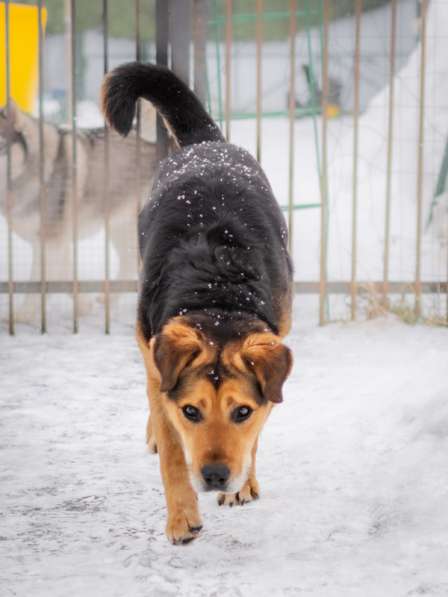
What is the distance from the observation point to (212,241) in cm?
307

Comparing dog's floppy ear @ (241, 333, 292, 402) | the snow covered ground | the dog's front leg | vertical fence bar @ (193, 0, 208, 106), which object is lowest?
the snow covered ground

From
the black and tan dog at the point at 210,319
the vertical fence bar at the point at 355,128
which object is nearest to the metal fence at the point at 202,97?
the vertical fence bar at the point at 355,128

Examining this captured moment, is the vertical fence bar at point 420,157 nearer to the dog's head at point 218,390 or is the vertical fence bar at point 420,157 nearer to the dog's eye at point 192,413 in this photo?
the dog's head at point 218,390

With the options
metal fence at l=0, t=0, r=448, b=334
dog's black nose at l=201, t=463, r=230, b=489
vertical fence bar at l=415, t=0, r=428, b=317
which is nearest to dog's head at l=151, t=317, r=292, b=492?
dog's black nose at l=201, t=463, r=230, b=489

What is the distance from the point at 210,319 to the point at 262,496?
73cm

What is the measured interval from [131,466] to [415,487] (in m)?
1.05

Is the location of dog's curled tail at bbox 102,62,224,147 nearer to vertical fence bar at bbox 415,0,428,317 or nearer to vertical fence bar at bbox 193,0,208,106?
vertical fence bar at bbox 193,0,208,106

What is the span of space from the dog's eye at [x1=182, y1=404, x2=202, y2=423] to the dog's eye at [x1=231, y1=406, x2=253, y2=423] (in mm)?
95

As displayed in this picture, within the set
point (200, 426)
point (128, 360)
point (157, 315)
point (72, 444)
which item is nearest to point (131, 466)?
point (72, 444)

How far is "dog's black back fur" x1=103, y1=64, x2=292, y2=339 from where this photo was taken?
2957 millimetres

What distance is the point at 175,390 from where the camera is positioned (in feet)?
8.79

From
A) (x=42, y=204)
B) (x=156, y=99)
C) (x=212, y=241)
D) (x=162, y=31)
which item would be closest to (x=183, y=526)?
(x=212, y=241)

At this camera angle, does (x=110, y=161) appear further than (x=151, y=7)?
No

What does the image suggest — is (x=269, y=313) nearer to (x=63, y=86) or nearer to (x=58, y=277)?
(x=58, y=277)
